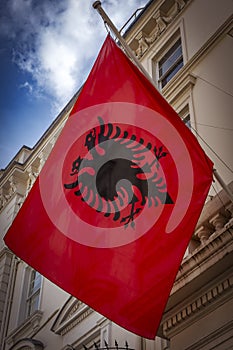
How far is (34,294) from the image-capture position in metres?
17.8

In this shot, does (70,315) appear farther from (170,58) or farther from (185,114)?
(170,58)

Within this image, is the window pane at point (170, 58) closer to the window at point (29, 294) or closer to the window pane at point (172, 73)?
the window pane at point (172, 73)

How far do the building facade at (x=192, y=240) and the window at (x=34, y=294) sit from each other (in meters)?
0.04

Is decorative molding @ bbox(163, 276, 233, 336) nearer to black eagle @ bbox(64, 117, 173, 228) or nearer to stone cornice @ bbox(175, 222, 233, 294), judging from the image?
stone cornice @ bbox(175, 222, 233, 294)

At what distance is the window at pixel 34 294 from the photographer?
17.5 m

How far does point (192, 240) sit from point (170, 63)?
7620 millimetres

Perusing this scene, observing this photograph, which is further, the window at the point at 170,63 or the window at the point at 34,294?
the window at the point at 34,294

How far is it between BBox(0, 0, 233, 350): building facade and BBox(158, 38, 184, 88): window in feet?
0.09

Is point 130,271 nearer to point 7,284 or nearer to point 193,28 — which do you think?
point 193,28

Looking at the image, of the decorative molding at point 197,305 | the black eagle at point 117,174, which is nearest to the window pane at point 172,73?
the black eagle at point 117,174

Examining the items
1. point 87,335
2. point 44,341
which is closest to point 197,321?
point 87,335

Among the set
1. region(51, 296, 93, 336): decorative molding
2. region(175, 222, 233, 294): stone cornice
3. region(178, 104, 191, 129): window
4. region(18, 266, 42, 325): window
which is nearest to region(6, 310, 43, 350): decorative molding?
region(18, 266, 42, 325): window

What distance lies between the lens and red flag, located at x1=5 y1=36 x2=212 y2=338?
746 centimetres

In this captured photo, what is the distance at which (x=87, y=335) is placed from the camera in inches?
526
